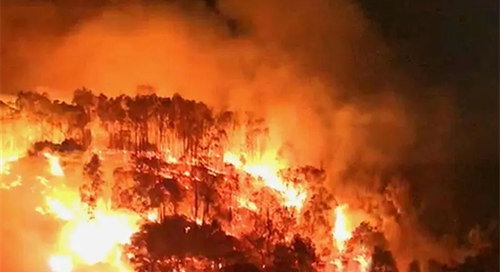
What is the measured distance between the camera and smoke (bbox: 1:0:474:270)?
2.15 meters

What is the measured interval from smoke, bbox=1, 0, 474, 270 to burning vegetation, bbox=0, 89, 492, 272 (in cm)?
8

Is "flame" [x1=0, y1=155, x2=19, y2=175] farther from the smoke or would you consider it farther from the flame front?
the smoke

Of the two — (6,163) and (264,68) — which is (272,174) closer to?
(264,68)

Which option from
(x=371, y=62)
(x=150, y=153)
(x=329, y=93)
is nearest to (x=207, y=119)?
(x=150, y=153)

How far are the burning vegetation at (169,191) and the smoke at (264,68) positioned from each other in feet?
0.25

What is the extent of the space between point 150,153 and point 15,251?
0.44 meters

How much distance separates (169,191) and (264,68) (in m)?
0.44

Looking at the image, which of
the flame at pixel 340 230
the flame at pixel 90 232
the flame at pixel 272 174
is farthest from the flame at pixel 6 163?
the flame at pixel 340 230

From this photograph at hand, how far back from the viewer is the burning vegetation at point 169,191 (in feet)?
6.67

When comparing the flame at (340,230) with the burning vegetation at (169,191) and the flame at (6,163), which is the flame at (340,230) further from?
the flame at (6,163)

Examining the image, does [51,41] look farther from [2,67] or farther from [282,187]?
[282,187]

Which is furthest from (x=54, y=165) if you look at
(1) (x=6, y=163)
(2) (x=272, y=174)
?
(2) (x=272, y=174)

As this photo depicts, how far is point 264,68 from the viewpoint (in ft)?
7.11

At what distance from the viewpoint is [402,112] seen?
219 centimetres
